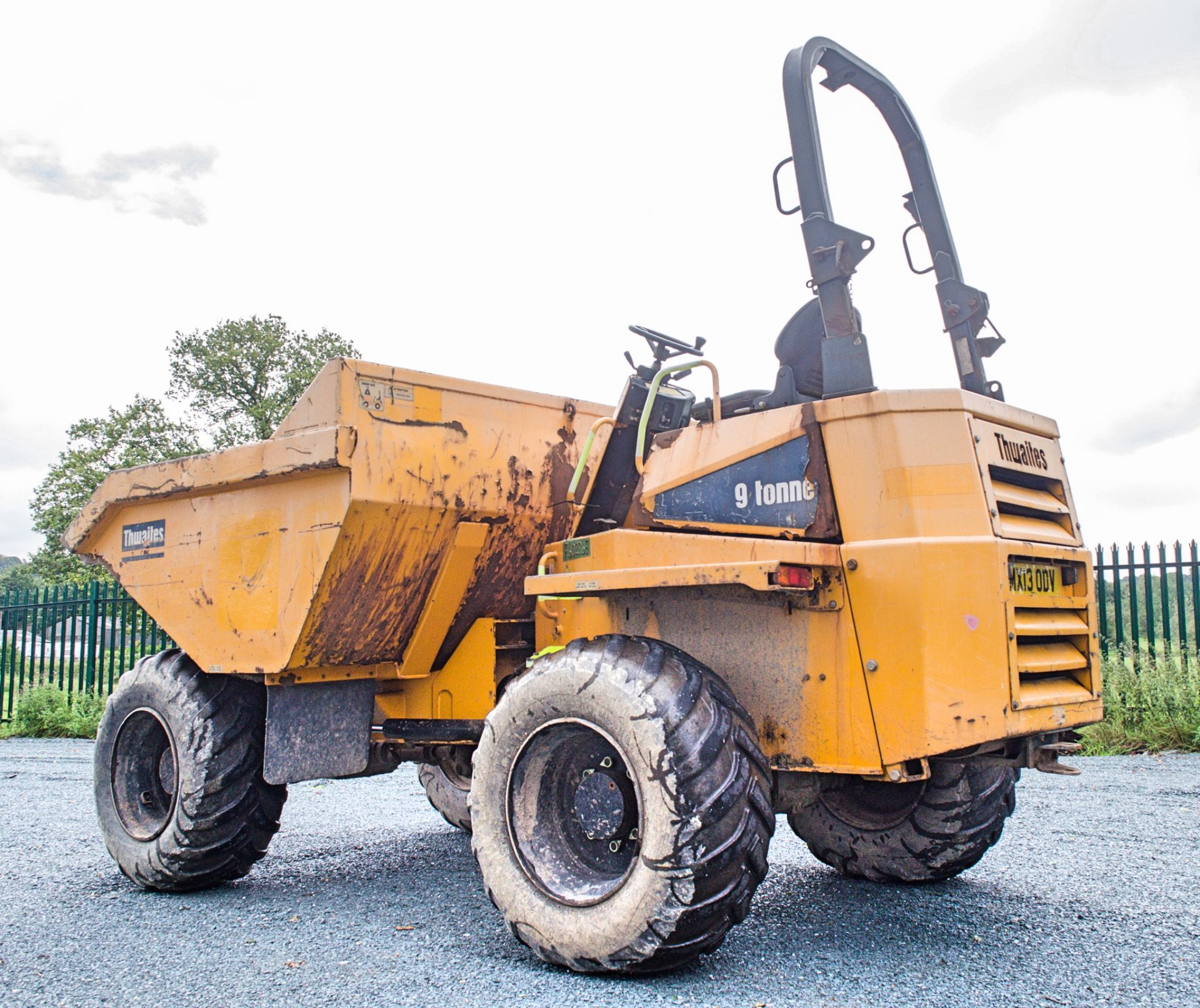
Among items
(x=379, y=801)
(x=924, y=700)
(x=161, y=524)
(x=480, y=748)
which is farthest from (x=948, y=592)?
(x=379, y=801)

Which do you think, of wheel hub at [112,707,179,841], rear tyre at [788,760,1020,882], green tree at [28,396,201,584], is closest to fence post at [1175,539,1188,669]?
rear tyre at [788,760,1020,882]

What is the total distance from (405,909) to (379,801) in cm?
367

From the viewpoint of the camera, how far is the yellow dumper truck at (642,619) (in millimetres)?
3559

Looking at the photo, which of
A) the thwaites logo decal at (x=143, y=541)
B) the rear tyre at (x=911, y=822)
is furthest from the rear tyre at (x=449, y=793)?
the rear tyre at (x=911, y=822)

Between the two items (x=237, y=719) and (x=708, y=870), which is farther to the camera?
(x=237, y=719)

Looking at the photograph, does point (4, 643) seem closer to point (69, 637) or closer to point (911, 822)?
point (69, 637)

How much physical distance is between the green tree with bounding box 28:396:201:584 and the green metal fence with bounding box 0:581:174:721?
1279cm

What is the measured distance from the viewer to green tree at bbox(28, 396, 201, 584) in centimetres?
2780

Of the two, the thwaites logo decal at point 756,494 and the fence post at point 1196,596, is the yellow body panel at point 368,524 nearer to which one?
the thwaites logo decal at point 756,494

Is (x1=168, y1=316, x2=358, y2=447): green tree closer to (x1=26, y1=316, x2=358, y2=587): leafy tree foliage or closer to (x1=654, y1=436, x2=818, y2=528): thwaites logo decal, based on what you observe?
(x1=26, y1=316, x2=358, y2=587): leafy tree foliage

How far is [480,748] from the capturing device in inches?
163

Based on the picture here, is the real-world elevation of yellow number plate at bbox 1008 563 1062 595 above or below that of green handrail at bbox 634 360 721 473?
below

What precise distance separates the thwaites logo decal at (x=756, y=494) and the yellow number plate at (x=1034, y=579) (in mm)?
715

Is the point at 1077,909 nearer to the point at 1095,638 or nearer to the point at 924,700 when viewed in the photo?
the point at 1095,638
